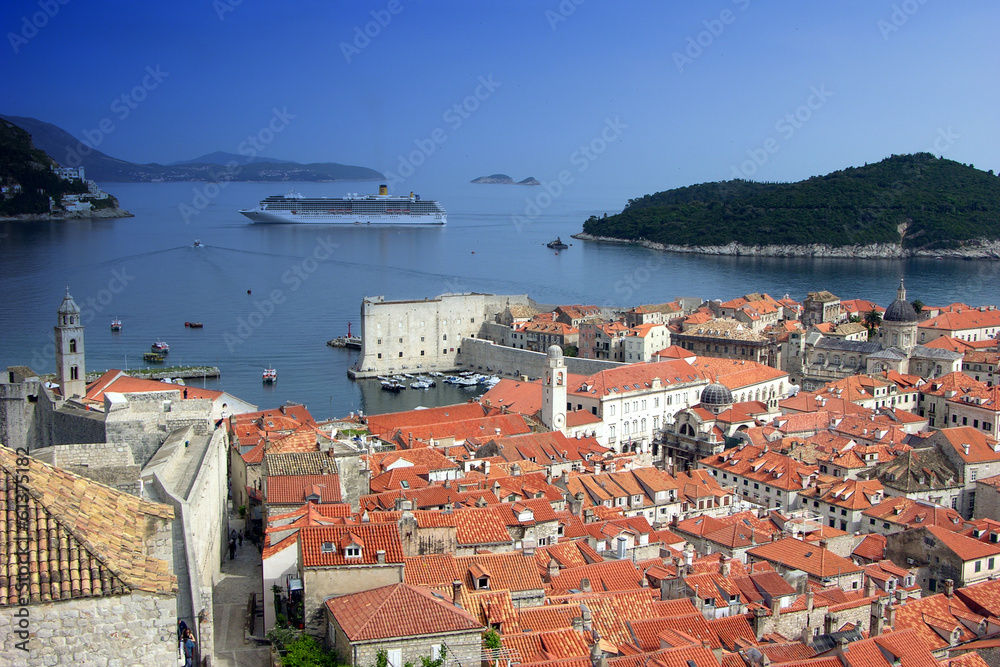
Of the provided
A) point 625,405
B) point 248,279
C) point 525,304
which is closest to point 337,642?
point 625,405

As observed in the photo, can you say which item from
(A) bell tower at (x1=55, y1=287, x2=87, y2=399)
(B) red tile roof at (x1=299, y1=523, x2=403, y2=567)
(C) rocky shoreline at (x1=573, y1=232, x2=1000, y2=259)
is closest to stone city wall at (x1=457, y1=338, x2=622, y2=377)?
(A) bell tower at (x1=55, y1=287, x2=87, y2=399)

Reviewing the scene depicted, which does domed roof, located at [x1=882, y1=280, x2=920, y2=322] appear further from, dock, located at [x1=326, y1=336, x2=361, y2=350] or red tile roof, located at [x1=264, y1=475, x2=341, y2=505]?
red tile roof, located at [x1=264, y1=475, x2=341, y2=505]

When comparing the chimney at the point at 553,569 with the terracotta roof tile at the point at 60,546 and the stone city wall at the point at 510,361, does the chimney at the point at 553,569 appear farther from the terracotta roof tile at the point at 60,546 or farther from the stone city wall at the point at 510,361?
the stone city wall at the point at 510,361

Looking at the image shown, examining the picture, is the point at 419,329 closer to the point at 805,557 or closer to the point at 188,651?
the point at 805,557

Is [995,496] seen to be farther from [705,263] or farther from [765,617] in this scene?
[705,263]

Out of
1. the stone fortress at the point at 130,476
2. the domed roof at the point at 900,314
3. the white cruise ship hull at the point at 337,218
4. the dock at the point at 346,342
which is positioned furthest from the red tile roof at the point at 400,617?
the white cruise ship hull at the point at 337,218

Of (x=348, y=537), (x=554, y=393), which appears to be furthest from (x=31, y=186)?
(x=348, y=537)
